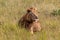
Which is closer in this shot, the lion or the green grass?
the green grass

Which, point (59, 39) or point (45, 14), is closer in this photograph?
point (59, 39)

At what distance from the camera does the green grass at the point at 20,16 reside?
6863 millimetres

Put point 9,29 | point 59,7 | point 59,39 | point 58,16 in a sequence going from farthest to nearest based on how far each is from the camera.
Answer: point 59,7
point 58,16
point 9,29
point 59,39

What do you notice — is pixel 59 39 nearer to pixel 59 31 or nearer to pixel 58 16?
pixel 59 31

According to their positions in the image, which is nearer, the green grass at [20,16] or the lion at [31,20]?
the green grass at [20,16]

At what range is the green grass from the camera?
6863 mm

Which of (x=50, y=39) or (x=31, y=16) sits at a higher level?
(x=31, y=16)

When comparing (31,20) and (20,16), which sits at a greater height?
(31,20)

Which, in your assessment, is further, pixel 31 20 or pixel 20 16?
pixel 20 16

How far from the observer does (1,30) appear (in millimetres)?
7062

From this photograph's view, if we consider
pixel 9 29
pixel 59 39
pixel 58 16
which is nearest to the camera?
pixel 59 39

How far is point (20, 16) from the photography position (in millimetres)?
9125

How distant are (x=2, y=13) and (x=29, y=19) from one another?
1.97 m

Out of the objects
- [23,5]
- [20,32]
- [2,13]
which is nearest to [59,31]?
[20,32]
